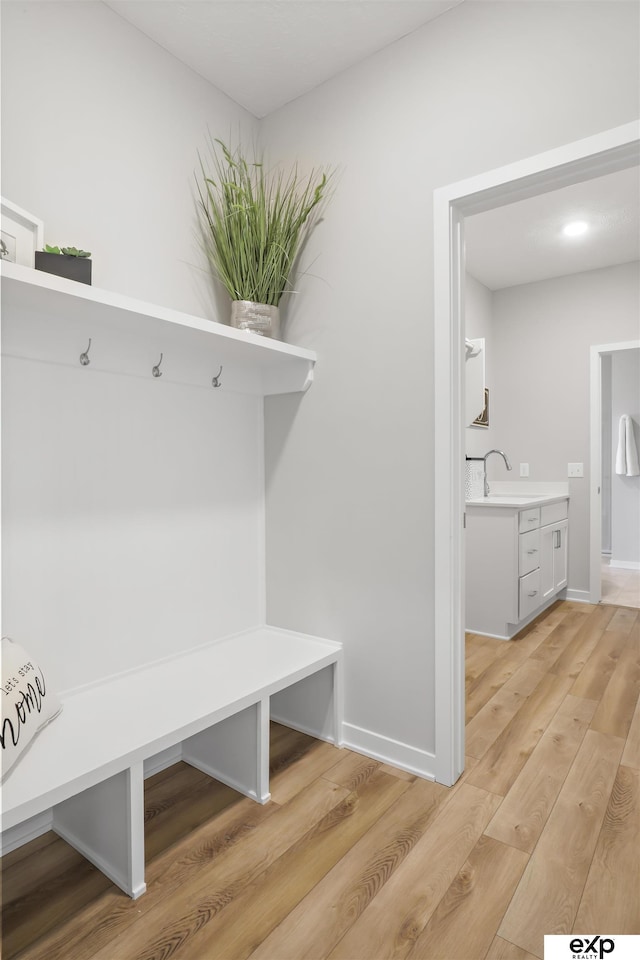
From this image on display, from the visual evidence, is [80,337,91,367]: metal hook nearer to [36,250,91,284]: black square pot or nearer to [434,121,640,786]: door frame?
[36,250,91,284]: black square pot

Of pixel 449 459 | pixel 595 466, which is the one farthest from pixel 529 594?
pixel 449 459

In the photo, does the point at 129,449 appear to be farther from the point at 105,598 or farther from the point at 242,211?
the point at 242,211

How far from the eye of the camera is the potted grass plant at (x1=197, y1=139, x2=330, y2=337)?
6.51ft

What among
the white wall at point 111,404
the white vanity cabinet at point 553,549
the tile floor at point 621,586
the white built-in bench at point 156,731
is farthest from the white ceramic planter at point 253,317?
the tile floor at point 621,586

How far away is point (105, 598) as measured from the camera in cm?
173

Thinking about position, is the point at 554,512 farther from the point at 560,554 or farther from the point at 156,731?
the point at 156,731

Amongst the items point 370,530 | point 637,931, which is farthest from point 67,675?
point 637,931

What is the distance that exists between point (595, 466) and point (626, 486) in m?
1.84

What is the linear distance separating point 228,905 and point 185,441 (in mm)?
1396

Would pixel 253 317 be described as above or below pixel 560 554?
above

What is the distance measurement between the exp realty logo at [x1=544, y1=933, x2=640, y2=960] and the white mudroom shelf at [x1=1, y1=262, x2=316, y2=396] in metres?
1.80

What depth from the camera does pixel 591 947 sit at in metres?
1.19

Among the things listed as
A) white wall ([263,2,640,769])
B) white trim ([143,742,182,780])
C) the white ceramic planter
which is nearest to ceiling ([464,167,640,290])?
white wall ([263,2,640,769])

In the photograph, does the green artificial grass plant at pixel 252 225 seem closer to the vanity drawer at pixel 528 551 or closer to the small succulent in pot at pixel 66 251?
the small succulent in pot at pixel 66 251
